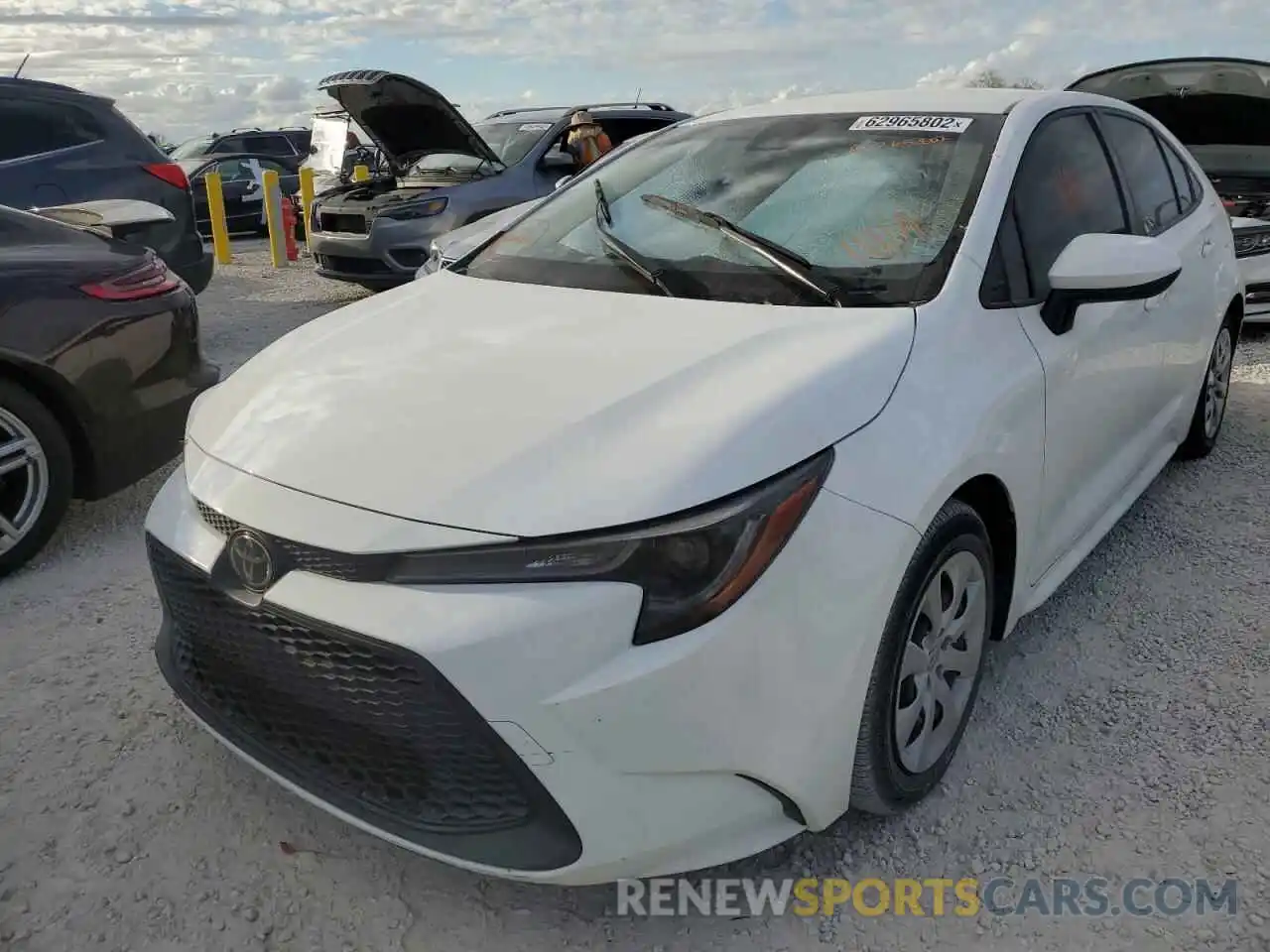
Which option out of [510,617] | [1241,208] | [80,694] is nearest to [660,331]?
[510,617]

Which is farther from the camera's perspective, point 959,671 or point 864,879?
point 959,671

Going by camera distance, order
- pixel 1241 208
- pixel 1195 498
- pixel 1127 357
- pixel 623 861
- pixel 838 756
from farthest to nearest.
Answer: pixel 1241 208 < pixel 1195 498 < pixel 1127 357 < pixel 838 756 < pixel 623 861

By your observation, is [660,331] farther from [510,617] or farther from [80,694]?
[80,694]

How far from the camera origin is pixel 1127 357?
9.90 ft

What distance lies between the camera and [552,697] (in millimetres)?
1665

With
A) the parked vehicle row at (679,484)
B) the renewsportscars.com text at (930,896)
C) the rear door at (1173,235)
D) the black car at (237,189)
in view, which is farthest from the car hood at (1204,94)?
the black car at (237,189)

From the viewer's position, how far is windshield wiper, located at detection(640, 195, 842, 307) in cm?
238

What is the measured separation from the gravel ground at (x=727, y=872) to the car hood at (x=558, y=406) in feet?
2.84

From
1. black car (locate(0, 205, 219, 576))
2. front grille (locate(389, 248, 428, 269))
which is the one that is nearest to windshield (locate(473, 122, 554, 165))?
front grille (locate(389, 248, 428, 269))

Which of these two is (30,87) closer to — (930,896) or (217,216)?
(217,216)

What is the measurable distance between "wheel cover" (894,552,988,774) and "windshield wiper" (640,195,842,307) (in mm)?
686

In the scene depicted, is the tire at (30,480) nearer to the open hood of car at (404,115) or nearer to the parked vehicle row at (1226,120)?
the open hood of car at (404,115)

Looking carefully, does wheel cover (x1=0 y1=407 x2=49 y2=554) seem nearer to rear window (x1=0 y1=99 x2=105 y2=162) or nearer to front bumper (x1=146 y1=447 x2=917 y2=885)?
front bumper (x1=146 y1=447 x2=917 y2=885)

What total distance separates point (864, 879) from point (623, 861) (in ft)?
2.10
